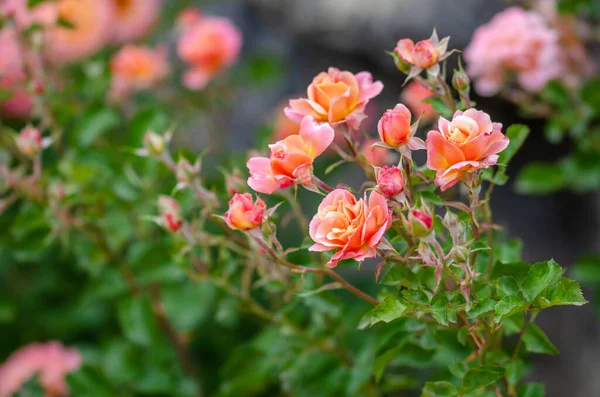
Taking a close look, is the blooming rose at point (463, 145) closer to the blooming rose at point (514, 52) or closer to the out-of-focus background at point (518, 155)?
the blooming rose at point (514, 52)

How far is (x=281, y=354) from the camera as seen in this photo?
34.8 inches

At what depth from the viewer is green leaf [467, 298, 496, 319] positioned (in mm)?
530

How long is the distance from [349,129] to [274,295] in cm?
45

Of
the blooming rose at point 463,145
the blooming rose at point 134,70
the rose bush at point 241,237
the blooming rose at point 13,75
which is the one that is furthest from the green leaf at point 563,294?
the blooming rose at point 134,70

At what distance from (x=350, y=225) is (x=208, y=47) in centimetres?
81

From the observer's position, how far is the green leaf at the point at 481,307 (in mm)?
530

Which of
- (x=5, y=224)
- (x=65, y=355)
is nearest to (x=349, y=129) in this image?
(x=5, y=224)

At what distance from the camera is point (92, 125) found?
101cm

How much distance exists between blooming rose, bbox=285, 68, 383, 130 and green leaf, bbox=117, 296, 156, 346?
0.52 metres

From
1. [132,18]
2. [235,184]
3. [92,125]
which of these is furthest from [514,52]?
[132,18]

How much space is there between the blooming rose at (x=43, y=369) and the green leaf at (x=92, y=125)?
0.38 metres

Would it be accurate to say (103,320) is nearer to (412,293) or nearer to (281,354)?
(281,354)

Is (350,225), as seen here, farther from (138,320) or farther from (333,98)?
(138,320)

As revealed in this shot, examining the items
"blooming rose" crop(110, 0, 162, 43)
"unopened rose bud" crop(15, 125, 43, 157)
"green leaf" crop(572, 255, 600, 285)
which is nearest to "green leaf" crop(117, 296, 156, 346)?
"unopened rose bud" crop(15, 125, 43, 157)
